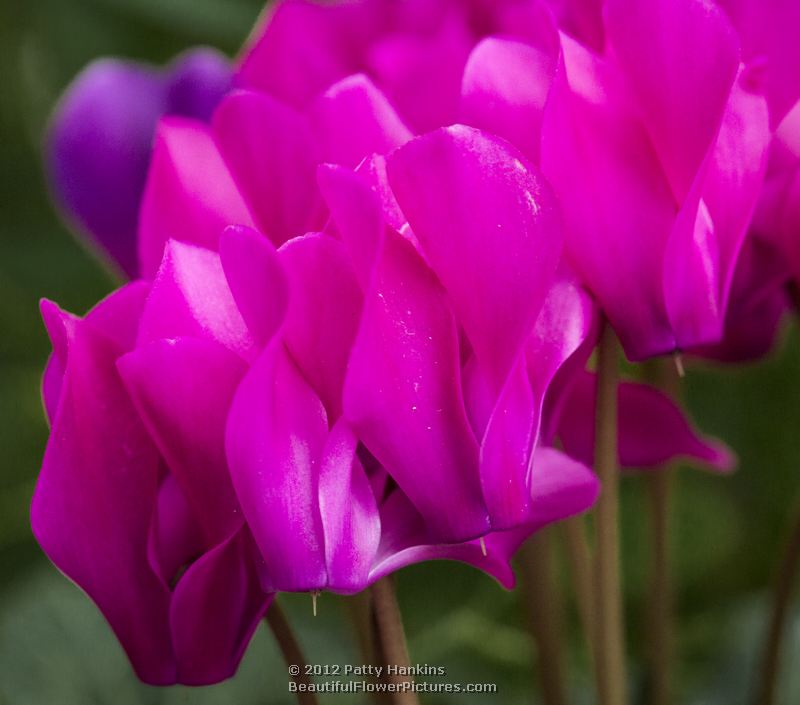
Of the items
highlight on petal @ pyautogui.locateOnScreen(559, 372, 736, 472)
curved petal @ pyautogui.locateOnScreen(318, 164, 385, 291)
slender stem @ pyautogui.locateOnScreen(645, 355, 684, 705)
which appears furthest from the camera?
slender stem @ pyautogui.locateOnScreen(645, 355, 684, 705)

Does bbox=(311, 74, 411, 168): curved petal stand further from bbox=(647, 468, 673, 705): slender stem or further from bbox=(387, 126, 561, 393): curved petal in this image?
bbox=(647, 468, 673, 705): slender stem

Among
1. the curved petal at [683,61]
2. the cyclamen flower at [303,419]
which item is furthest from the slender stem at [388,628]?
the curved petal at [683,61]

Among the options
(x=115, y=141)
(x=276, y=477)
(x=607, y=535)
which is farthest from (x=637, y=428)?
(x=115, y=141)

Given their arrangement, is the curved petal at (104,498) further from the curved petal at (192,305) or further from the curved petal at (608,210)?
the curved petal at (608,210)

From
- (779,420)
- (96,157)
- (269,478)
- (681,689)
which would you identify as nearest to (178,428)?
(269,478)

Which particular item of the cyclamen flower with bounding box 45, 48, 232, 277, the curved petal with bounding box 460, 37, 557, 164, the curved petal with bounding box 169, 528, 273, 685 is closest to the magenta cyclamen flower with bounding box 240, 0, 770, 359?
the curved petal with bounding box 460, 37, 557, 164

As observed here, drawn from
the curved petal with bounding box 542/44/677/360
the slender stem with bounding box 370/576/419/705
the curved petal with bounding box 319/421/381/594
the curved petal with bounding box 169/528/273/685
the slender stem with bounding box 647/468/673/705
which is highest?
the curved petal with bounding box 542/44/677/360
